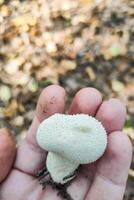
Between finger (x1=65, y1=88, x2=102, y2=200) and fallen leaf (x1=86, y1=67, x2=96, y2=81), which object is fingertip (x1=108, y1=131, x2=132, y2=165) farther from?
fallen leaf (x1=86, y1=67, x2=96, y2=81)

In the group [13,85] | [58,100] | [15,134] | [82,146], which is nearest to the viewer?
[82,146]

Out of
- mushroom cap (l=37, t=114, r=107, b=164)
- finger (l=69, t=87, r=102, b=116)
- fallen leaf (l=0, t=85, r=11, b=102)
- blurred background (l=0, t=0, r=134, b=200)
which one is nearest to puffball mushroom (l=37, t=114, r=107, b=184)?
mushroom cap (l=37, t=114, r=107, b=164)

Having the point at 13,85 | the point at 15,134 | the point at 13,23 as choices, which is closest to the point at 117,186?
the point at 15,134

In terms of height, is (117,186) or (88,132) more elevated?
(88,132)

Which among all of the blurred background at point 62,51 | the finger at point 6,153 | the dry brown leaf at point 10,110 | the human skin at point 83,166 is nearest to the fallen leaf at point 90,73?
the blurred background at point 62,51

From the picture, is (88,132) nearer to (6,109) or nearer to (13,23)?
(6,109)

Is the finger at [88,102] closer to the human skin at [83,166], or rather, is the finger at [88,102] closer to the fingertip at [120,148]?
the human skin at [83,166]

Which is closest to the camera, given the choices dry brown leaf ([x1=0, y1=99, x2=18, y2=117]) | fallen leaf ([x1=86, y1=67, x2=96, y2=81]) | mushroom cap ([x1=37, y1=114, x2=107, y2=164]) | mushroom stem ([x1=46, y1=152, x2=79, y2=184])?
Answer: mushroom cap ([x1=37, y1=114, x2=107, y2=164])
